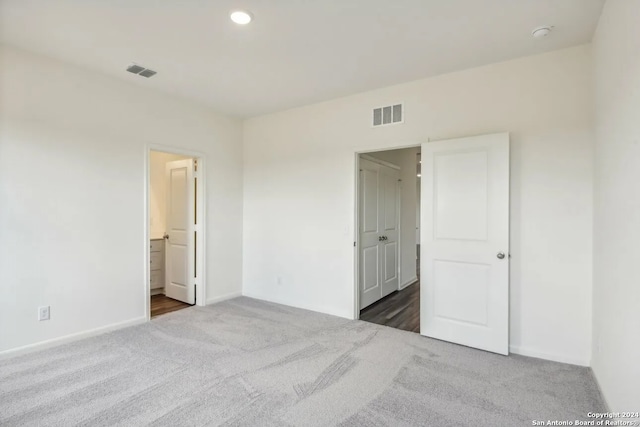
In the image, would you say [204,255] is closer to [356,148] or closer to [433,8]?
[356,148]

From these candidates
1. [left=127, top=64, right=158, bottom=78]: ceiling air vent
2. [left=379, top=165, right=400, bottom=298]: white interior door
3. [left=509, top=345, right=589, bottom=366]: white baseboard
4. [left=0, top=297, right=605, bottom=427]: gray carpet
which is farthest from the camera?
[left=379, top=165, right=400, bottom=298]: white interior door

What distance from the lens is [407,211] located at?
5.71 metres

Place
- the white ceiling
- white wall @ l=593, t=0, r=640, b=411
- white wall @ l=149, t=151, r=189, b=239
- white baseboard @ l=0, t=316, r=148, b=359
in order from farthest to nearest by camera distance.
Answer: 1. white wall @ l=149, t=151, r=189, b=239
2. white baseboard @ l=0, t=316, r=148, b=359
3. the white ceiling
4. white wall @ l=593, t=0, r=640, b=411

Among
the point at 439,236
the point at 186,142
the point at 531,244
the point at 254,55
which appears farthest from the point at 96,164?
the point at 531,244

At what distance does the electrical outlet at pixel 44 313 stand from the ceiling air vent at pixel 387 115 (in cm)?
387

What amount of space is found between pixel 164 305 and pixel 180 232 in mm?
1058

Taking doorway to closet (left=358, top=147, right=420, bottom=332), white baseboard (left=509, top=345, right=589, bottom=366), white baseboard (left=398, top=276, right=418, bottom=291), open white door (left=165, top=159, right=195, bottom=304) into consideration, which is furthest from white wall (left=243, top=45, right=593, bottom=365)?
white baseboard (left=398, top=276, right=418, bottom=291)

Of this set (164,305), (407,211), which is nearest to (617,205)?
(407,211)

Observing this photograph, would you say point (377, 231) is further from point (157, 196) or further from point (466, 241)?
point (157, 196)

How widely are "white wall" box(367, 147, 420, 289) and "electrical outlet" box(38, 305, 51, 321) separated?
4641 mm

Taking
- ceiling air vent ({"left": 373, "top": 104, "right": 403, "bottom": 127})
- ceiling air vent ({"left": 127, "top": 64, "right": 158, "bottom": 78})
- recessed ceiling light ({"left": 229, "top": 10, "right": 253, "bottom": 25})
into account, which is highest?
ceiling air vent ({"left": 127, "top": 64, "right": 158, "bottom": 78})

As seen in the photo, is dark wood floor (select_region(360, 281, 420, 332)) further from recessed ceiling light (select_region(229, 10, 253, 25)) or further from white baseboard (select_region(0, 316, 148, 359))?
recessed ceiling light (select_region(229, 10, 253, 25))

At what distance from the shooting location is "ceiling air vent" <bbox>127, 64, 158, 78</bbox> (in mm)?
3148

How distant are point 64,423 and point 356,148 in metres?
3.48
